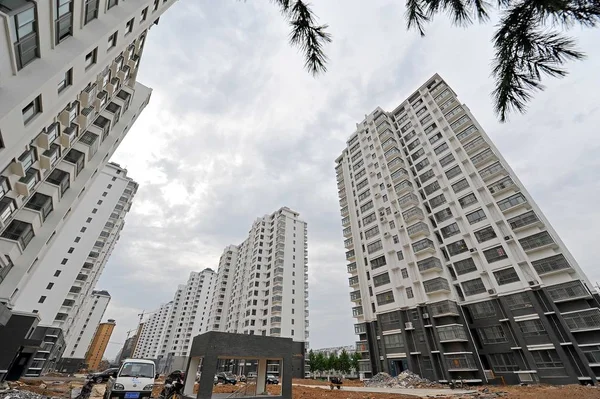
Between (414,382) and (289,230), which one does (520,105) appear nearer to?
(414,382)

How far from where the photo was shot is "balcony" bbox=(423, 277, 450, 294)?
112ft

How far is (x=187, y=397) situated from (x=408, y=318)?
32807mm

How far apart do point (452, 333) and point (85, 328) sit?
82326 mm

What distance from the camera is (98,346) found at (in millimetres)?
96188

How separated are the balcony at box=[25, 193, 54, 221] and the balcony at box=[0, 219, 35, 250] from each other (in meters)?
1.13

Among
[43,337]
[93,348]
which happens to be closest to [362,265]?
[43,337]

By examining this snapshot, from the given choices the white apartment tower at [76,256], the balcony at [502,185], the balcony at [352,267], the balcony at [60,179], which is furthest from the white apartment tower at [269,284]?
the balcony at [60,179]

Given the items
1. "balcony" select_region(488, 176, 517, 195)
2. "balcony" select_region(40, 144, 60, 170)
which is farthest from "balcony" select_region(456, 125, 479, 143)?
"balcony" select_region(40, 144, 60, 170)

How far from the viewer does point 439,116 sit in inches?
1786

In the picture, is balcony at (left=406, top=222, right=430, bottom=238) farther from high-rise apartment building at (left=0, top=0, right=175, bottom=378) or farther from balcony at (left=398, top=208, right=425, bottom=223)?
high-rise apartment building at (left=0, top=0, right=175, bottom=378)

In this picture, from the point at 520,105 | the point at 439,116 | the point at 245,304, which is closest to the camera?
the point at 520,105

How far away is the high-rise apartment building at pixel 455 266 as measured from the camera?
27.1 metres

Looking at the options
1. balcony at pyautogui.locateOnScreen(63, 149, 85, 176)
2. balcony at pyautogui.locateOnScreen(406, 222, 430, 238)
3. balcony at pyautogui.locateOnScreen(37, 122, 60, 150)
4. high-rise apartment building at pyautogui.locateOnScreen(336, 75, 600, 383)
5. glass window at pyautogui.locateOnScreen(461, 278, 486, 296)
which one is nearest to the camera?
balcony at pyautogui.locateOnScreen(37, 122, 60, 150)

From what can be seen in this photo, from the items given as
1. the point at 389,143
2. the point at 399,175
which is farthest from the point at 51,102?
the point at 389,143
